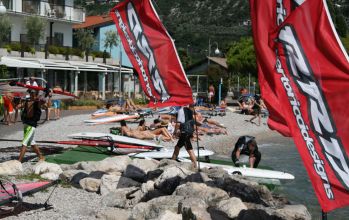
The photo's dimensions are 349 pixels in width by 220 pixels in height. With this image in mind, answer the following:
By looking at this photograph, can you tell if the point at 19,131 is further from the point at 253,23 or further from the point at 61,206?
the point at 253,23

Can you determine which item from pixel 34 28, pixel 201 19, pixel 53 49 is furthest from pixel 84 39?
pixel 201 19

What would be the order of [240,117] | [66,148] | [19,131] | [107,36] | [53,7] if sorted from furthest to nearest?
[107,36] < [53,7] < [240,117] < [19,131] < [66,148]

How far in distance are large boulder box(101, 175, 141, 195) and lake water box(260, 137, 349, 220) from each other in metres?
3.79

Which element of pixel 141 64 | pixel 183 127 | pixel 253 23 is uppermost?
pixel 253 23

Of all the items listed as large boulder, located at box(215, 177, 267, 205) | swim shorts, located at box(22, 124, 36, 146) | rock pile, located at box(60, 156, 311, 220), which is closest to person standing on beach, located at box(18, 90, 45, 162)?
swim shorts, located at box(22, 124, 36, 146)

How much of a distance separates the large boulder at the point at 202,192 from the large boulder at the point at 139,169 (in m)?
1.96

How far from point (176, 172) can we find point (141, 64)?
6.68 ft

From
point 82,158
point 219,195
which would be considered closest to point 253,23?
point 219,195

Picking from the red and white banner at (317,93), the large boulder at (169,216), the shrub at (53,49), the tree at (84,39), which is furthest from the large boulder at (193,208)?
the tree at (84,39)

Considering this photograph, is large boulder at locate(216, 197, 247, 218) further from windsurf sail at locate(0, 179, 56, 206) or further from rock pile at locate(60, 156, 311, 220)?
windsurf sail at locate(0, 179, 56, 206)

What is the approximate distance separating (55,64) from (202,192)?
28740mm

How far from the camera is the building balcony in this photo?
137ft

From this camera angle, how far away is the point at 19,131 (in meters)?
21.0

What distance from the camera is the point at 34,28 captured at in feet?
132
